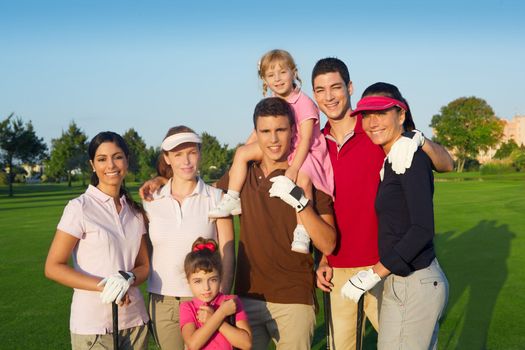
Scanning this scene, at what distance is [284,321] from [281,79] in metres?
2.29

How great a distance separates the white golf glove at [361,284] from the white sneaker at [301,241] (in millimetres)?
372

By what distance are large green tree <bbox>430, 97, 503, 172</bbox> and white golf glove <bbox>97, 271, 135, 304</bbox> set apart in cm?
9186

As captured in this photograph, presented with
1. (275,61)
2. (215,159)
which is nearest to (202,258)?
(275,61)

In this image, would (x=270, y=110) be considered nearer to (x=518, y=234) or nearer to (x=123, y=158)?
(x=123, y=158)

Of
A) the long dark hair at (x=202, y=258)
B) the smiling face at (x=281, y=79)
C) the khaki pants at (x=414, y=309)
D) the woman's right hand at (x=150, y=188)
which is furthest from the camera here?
the smiling face at (x=281, y=79)

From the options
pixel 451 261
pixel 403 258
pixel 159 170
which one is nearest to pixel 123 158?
pixel 159 170

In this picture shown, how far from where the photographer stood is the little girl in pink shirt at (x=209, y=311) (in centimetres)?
350

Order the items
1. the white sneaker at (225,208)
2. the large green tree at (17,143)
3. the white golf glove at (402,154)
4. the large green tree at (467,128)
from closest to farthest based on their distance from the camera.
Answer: the white golf glove at (402,154) → the white sneaker at (225,208) → the large green tree at (17,143) → the large green tree at (467,128)

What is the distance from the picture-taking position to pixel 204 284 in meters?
3.59

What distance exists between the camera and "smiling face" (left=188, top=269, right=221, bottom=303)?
3.58 meters

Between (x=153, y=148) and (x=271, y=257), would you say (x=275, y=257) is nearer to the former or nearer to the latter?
(x=271, y=257)

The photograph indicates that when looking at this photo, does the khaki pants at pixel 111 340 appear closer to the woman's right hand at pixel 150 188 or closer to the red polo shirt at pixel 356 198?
the woman's right hand at pixel 150 188

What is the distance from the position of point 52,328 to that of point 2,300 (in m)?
2.16

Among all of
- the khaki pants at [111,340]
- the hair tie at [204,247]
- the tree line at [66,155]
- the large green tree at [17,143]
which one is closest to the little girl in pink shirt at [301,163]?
the hair tie at [204,247]
